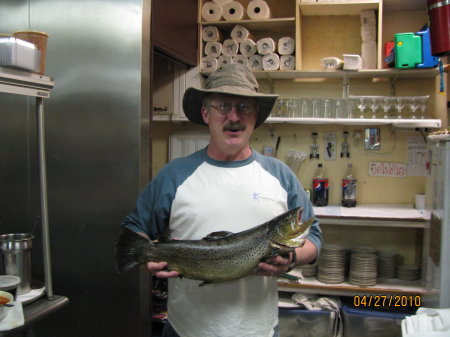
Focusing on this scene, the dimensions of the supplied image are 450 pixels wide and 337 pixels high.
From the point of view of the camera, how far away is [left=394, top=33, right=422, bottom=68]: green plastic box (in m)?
3.10

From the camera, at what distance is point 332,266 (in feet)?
10.7

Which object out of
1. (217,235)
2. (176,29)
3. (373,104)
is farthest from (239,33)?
(217,235)

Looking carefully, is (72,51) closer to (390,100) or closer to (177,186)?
(177,186)

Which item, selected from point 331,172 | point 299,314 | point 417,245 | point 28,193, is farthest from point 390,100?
point 28,193

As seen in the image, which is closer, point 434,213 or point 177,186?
point 177,186

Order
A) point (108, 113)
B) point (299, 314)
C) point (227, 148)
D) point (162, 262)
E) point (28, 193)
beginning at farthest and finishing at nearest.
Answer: point (299, 314) < point (28, 193) < point (108, 113) < point (227, 148) < point (162, 262)

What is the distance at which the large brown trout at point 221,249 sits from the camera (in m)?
1.27

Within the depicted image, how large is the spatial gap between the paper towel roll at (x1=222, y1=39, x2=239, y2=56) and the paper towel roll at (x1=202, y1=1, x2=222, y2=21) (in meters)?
0.20

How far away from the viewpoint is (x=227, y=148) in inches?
58.1

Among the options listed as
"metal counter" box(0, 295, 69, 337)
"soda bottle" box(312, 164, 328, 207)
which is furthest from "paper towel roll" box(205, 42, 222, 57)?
"metal counter" box(0, 295, 69, 337)

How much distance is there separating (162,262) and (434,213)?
2.10 m

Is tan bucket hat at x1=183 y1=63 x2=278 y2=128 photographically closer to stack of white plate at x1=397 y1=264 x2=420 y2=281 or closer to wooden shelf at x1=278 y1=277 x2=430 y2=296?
wooden shelf at x1=278 y1=277 x2=430 y2=296

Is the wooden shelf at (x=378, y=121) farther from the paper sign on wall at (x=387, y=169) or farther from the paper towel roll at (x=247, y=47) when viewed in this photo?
the paper towel roll at (x=247, y=47)
